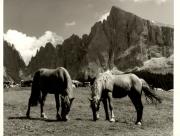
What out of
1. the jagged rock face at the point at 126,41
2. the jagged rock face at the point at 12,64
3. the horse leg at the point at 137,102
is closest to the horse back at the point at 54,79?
the jagged rock face at the point at 12,64

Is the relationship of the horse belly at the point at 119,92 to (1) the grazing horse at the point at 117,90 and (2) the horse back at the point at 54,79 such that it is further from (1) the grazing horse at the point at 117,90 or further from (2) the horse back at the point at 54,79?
(2) the horse back at the point at 54,79

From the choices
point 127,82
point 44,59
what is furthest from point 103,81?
point 44,59

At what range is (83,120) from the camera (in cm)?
384

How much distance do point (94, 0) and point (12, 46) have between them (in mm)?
1006

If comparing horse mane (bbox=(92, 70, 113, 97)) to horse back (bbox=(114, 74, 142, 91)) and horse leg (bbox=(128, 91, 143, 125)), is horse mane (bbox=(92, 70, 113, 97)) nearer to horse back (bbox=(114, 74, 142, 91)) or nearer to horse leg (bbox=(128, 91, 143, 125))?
horse back (bbox=(114, 74, 142, 91))

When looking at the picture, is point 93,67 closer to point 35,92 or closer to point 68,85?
point 68,85

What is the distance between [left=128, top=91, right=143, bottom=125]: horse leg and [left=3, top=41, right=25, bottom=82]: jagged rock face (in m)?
1.18

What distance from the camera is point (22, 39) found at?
3.91 meters

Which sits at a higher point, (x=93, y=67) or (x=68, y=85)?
(x=93, y=67)

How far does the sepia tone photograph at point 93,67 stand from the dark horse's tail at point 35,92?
10 millimetres

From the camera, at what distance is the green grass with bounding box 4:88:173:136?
374cm

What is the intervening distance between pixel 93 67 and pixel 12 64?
0.85m

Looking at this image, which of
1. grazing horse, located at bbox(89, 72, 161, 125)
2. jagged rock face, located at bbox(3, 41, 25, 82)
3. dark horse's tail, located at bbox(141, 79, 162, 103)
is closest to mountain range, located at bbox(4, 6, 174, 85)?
jagged rock face, located at bbox(3, 41, 25, 82)
